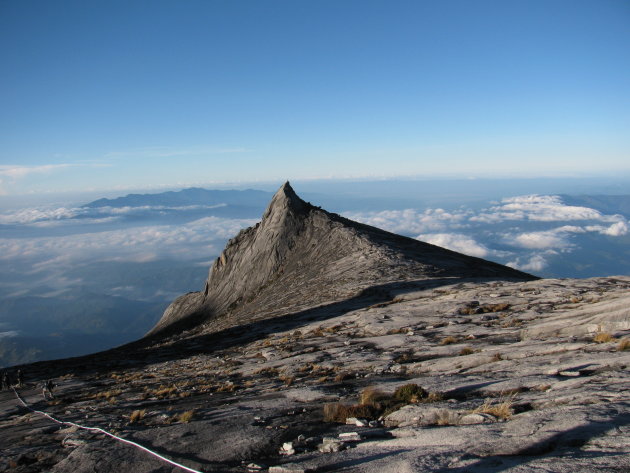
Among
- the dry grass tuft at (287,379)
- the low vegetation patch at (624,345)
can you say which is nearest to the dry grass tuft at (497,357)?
the low vegetation patch at (624,345)

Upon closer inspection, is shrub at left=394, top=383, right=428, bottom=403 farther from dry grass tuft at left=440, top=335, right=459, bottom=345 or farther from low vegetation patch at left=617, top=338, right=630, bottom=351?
dry grass tuft at left=440, top=335, right=459, bottom=345

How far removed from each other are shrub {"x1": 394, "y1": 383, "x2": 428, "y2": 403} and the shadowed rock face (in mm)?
26686

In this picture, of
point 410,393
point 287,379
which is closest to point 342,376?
point 287,379

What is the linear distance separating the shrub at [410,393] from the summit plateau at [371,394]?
46 mm

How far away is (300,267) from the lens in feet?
187

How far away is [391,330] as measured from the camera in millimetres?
25547

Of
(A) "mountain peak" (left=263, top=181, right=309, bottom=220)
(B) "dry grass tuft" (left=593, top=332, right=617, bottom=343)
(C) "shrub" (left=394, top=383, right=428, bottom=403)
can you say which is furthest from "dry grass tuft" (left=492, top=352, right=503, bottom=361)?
(A) "mountain peak" (left=263, top=181, right=309, bottom=220)

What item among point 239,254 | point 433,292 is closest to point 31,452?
point 433,292

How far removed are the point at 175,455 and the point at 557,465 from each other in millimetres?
8449

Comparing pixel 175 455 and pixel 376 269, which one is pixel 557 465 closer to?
pixel 175 455

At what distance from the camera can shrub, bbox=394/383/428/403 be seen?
1237cm

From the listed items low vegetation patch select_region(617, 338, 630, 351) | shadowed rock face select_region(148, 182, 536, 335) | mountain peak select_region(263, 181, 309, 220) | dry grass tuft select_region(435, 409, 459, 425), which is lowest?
shadowed rock face select_region(148, 182, 536, 335)

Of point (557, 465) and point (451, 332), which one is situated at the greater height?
point (557, 465)

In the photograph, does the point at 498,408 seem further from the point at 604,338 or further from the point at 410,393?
the point at 604,338
